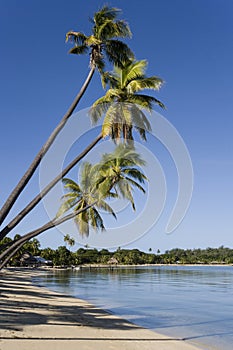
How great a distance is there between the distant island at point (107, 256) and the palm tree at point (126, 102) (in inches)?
2421

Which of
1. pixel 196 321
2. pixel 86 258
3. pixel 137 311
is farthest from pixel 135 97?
pixel 86 258

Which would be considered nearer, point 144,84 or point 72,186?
point 144,84

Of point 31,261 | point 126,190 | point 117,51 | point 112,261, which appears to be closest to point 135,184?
point 126,190

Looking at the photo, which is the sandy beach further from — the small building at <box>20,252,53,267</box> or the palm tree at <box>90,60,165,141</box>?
the small building at <box>20,252,53,267</box>

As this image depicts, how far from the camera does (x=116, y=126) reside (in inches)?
445

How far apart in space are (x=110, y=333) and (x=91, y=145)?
19.4 ft

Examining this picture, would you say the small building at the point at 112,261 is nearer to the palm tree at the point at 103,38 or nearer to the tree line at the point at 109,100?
the tree line at the point at 109,100

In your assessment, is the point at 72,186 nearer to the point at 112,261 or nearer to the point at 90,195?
the point at 90,195

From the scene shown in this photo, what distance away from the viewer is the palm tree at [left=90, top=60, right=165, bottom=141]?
11352 mm

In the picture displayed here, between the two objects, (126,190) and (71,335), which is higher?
(126,190)

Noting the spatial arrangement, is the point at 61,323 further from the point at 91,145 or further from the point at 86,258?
the point at 86,258

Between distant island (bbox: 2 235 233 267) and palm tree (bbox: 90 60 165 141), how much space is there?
61498 millimetres

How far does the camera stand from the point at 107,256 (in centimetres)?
12838

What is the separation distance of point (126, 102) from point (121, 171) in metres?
4.47
